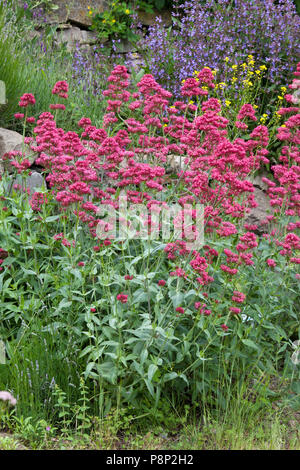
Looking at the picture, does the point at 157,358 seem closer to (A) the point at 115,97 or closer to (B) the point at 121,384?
(B) the point at 121,384

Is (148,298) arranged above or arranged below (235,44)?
below

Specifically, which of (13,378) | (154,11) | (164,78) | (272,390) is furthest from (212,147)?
(154,11)

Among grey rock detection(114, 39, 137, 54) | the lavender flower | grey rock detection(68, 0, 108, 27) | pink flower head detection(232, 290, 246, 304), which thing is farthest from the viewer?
grey rock detection(68, 0, 108, 27)

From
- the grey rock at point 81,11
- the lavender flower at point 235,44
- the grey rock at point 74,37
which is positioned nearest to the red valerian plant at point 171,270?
the lavender flower at point 235,44

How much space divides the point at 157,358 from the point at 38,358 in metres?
0.79

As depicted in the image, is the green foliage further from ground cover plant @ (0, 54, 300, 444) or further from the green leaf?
the green leaf

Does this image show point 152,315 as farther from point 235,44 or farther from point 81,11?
point 81,11

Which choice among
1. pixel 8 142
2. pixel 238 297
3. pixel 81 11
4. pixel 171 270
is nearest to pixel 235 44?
pixel 8 142

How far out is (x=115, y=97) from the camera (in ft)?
14.9

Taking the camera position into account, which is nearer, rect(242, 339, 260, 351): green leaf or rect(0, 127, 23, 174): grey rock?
rect(242, 339, 260, 351): green leaf
